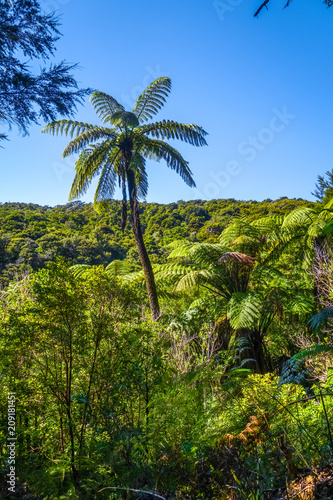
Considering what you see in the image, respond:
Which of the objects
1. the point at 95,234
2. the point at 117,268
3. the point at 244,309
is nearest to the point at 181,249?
the point at 117,268

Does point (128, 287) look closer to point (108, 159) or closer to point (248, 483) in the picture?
point (248, 483)

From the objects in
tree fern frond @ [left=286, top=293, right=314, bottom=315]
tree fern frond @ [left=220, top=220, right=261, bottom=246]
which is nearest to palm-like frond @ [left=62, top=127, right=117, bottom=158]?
tree fern frond @ [left=220, top=220, right=261, bottom=246]

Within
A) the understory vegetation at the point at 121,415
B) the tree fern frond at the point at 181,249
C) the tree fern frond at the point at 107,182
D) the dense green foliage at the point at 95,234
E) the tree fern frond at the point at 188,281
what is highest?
the dense green foliage at the point at 95,234

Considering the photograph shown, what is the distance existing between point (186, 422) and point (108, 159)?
6.19 m

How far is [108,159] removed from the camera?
296 inches

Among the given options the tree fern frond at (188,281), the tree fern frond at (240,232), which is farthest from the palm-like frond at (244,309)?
the tree fern frond at (240,232)

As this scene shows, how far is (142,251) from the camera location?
6898mm

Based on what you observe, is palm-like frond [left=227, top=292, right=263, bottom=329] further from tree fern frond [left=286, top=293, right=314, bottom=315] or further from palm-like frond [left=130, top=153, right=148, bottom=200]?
palm-like frond [left=130, top=153, right=148, bottom=200]

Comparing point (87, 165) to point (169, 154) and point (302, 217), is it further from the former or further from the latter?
point (302, 217)

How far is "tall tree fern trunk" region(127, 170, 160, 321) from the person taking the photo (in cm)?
671

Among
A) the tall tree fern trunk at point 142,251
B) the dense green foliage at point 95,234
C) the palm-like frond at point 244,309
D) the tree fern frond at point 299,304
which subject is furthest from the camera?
the dense green foliage at point 95,234

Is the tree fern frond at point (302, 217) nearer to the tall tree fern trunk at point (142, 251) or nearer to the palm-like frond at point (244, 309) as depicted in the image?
the palm-like frond at point (244, 309)

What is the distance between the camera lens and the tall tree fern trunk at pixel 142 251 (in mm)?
6707

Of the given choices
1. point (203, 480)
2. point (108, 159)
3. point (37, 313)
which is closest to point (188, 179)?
point (108, 159)
